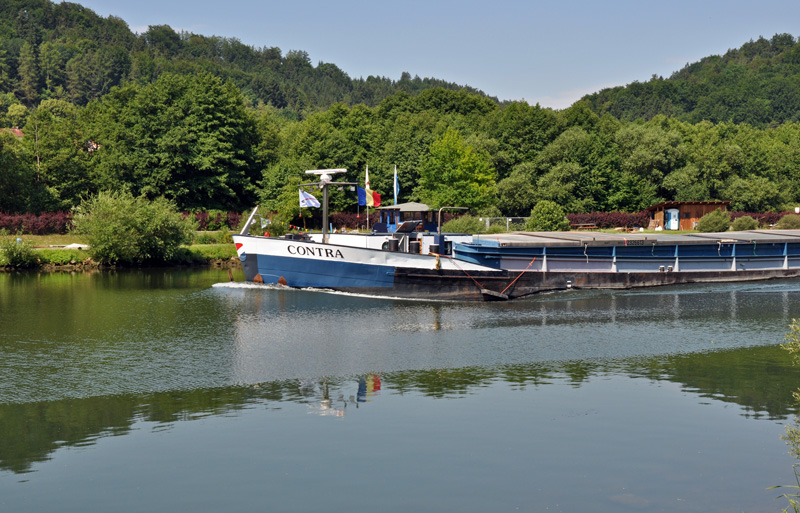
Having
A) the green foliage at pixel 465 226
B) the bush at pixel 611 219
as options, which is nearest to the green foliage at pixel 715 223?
the bush at pixel 611 219

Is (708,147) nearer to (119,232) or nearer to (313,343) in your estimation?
(119,232)

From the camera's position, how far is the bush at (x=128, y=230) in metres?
59.4

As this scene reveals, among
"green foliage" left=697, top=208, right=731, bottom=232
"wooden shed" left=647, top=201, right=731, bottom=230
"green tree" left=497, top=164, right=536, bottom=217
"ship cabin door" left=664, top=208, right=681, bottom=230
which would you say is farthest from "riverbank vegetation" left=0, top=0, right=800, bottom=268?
"green foliage" left=697, top=208, right=731, bottom=232

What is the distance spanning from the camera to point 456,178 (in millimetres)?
86688

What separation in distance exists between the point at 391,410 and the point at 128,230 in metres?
44.5

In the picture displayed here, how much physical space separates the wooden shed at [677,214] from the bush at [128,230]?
57.3m

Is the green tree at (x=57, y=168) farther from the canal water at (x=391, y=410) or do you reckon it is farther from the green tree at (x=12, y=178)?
the canal water at (x=391, y=410)

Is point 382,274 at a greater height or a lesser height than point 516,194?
lesser

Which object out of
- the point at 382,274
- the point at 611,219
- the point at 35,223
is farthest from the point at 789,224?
the point at 35,223

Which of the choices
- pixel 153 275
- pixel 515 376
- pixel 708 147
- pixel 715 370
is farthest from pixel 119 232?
pixel 708 147

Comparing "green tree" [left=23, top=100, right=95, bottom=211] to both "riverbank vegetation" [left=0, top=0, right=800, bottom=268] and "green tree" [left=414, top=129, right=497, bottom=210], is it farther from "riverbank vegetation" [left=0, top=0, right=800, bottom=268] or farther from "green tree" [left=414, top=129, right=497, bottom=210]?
"green tree" [left=414, top=129, right=497, bottom=210]

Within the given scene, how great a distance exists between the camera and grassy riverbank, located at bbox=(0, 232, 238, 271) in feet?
198

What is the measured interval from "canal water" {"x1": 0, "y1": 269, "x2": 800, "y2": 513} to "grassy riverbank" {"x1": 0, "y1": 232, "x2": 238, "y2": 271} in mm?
24134

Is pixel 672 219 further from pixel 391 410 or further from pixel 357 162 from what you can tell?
pixel 391 410
